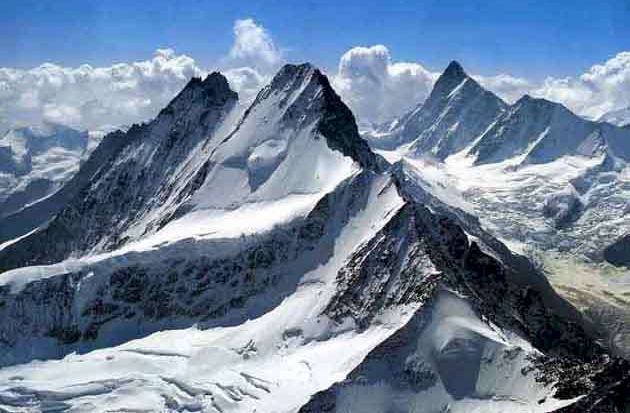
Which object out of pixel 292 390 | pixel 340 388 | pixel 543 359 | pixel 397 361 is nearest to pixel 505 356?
pixel 543 359

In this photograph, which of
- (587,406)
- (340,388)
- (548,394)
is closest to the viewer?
(587,406)

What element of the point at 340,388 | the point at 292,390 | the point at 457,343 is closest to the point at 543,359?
the point at 457,343

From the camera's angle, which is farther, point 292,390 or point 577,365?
point 292,390

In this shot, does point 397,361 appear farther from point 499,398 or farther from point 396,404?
point 499,398

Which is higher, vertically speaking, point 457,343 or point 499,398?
point 457,343

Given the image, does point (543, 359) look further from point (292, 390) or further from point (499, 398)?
point (292, 390)

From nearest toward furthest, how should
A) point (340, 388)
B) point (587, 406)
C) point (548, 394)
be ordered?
point (587, 406)
point (548, 394)
point (340, 388)

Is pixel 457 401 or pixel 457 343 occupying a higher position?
pixel 457 343

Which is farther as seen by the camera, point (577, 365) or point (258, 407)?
point (258, 407)

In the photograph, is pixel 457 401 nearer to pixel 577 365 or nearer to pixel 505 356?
pixel 505 356
